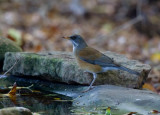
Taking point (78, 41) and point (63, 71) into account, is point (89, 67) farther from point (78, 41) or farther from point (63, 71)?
point (78, 41)

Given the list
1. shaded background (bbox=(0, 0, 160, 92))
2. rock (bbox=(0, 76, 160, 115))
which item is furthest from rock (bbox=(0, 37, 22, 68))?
shaded background (bbox=(0, 0, 160, 92))

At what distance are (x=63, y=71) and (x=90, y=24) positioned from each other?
31.8ft

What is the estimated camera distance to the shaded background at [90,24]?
43.2 feet

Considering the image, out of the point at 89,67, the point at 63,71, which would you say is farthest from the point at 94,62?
the point at 63,71

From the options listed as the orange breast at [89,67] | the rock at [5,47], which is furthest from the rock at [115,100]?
the rock at [5,47]

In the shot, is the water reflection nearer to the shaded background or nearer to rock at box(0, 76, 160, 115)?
rock at box(0, 76, 160, 115)

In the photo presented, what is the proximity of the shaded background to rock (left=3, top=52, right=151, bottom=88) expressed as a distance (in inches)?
185

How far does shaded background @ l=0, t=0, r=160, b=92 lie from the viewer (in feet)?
43.2

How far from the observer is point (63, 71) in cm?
639

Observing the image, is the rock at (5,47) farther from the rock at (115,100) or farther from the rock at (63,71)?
the rock at (115,100)

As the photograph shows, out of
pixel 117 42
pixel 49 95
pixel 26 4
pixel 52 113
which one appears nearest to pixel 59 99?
pixel 49 95

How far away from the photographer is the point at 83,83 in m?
6.37

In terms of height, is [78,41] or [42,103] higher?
[78,41]

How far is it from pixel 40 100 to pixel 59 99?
12.0 inches
